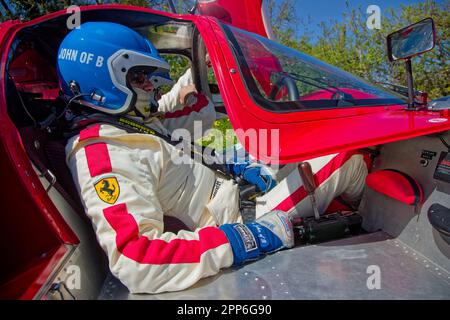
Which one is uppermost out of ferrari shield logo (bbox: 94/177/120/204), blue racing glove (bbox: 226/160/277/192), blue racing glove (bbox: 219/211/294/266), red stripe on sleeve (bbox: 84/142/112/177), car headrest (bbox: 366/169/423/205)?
red stripe on sleeve (bbox: 84/142/112/177)

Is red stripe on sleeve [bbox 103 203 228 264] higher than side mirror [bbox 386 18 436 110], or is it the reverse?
side mirror [bbox 386 18 436 110]

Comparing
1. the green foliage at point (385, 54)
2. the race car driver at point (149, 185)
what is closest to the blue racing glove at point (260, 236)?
the race car driver at point (149, 185)

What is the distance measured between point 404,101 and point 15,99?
2.01m

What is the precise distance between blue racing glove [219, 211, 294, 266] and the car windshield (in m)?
0.53

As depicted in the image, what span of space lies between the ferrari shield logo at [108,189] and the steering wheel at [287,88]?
82 centimetres

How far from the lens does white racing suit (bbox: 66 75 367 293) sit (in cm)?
132

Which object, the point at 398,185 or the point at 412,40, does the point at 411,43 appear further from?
the point at 398,185

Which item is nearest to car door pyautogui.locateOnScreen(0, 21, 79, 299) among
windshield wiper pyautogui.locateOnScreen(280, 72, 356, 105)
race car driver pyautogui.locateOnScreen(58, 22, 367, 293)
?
race car driver pyautogui.locateOnScreen(58, 22, 367, 293)

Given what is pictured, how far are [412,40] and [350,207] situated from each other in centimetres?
91

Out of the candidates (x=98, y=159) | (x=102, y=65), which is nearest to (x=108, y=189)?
(x=98, y=159)

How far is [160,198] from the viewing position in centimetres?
177

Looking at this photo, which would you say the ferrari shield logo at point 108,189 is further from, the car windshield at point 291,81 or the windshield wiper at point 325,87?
the windshield wiper at point 325,87

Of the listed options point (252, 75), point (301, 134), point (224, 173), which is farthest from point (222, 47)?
point (224, 173)

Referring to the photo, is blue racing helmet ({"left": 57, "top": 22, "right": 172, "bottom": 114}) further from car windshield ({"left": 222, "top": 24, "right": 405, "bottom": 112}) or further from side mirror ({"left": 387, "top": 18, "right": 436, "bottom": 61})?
side mirror ({"left": 387, "top": 18, "right": 436, "bottom": 61})
